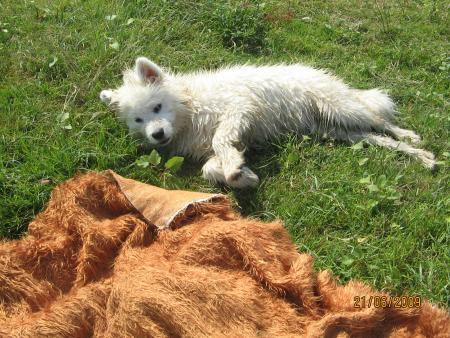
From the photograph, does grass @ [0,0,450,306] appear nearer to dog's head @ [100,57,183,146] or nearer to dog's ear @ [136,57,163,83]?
dog's head @ [100,57,183,146]

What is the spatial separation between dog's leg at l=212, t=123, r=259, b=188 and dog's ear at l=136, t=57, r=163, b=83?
28.6 inches

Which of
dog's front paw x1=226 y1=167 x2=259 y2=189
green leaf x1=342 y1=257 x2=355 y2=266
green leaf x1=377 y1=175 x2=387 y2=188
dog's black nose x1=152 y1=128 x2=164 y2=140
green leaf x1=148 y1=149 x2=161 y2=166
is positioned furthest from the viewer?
dog's black nose x1=152 y1=128 x2=164 y2=140

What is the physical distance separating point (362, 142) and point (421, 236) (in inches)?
46.1

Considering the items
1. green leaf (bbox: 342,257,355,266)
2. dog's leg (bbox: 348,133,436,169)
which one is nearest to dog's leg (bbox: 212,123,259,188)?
green leaf (bbox: 342,257,355,266)

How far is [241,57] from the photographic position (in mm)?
5594

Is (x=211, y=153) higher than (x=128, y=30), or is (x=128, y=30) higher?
(x=128, y=30)

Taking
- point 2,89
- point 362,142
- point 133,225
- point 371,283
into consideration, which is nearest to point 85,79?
point 2,89

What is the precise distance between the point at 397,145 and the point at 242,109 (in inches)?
52.6

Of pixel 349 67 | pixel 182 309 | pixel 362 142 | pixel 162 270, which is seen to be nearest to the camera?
pixel 182 309

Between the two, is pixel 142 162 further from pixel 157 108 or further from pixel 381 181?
pixel 381 181

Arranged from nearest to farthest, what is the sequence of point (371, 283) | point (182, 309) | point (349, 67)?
point (182, 309) < point (371, 283) < point (349, 67)

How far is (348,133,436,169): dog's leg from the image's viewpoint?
4.07 m

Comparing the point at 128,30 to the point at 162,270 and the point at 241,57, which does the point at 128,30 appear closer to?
the point at 241,57
